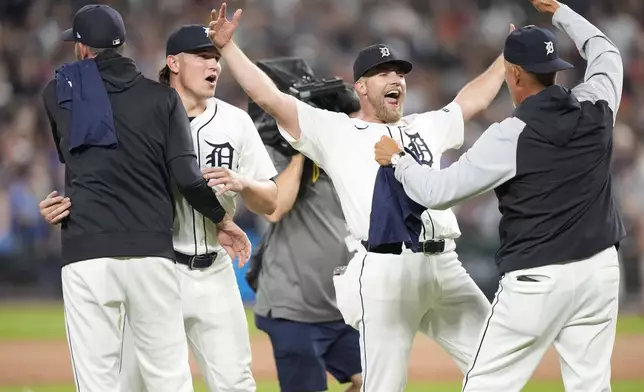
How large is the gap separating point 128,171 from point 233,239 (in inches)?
35.8

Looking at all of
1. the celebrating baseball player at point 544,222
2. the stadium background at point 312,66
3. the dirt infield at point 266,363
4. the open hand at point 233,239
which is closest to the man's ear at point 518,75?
the celebrating baseball player at point 544,222

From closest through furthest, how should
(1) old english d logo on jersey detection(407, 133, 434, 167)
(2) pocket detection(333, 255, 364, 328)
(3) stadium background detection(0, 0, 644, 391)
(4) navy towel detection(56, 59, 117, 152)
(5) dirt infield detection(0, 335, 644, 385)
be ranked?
(4) navy towel detection(56, 59, 117, 152) < (2) pocket detection(333, 255, 364, 328) < (1) old english d logo on jersey detection(407, 133, 434, 167) < (5) dirt infield detection(0, 335, 644, 385) < (3) stadium background detection(0, 0, 644, 391)

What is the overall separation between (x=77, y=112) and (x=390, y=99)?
1.83m

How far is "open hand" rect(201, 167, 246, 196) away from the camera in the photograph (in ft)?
18.4

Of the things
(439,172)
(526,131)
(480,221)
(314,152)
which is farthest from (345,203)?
(480,221)

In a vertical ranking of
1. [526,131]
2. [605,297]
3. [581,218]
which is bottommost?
[605,297]

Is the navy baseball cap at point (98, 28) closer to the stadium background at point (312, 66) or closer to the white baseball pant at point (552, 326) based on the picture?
the white baseball pant at point (552, 326)

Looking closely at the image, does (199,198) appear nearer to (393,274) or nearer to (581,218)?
(393,274)

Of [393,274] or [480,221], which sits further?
[480,221]

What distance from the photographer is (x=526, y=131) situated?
5.16m

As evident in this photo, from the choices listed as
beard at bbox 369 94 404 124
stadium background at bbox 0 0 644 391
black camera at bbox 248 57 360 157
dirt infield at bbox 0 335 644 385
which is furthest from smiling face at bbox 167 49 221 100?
stadium background at bbox 0 0 644 391

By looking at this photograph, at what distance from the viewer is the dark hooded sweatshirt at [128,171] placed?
5.41 m

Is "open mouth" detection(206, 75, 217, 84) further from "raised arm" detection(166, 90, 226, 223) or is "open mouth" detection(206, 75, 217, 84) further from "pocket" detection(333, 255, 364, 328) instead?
"pocket" detection(333, 255, 364, 328)

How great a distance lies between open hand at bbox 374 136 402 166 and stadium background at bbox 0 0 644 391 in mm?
7649
